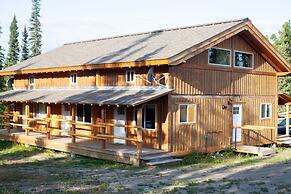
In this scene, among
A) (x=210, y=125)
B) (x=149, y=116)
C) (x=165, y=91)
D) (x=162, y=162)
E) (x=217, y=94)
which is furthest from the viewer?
(x=217, y=94)

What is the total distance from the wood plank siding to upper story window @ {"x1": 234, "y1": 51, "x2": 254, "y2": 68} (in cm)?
22

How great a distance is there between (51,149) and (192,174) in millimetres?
8761

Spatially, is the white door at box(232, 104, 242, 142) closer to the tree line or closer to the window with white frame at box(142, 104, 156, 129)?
the window with white frame at box(142, 104, 156, 129)

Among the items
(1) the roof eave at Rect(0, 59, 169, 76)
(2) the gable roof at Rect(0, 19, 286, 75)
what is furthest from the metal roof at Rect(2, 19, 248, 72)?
(1) the roof eave at Rect(0, 59, 169, 76)

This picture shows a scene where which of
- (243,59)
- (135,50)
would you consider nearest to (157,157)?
(135,50)

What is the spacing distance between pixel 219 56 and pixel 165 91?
13.9ft

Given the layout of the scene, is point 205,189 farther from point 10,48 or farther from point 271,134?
point 10,48

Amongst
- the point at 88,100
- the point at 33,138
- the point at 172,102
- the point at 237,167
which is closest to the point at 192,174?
the point at 237,167

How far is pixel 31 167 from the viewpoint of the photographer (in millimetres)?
15984

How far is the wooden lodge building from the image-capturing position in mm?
17203

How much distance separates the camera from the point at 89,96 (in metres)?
19.2

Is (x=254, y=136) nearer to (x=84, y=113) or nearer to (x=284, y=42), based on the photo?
(x=84, y=113)

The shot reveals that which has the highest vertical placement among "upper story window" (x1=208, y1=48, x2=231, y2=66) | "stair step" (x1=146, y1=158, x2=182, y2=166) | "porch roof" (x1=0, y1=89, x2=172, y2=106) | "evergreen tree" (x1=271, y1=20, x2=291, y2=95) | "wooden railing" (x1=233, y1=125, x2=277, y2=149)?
"evergreen tree" (x1=271, y1=20, x2=291, y2=95)

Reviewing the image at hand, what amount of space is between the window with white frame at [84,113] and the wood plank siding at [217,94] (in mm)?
5473
